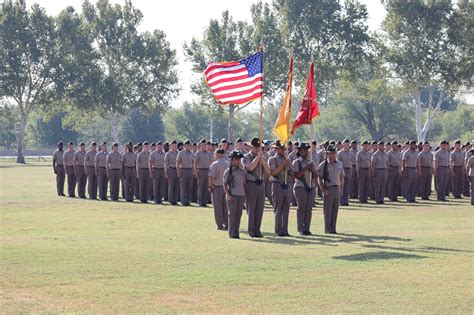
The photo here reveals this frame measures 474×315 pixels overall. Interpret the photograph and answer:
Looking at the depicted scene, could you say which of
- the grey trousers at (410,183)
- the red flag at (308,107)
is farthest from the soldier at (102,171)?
the red flag at (308,107)

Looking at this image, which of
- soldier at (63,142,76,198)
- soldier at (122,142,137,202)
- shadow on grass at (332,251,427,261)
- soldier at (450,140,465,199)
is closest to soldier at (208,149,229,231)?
shadow on grass at (332,251,427,261)

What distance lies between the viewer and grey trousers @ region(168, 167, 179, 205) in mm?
29969

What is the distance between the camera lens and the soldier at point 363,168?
30.9 meters

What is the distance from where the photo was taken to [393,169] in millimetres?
31141

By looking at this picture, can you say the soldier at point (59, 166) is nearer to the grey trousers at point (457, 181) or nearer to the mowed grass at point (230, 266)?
the mowed grass at point (230, 266)

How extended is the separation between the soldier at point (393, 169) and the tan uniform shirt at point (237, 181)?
12.3 meters

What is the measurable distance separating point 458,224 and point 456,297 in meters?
10.3

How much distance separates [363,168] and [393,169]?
2.92 ft

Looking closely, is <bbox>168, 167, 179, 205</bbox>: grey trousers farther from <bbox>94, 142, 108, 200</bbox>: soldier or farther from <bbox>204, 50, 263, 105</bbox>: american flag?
<bbox>204, 50, 263, 105</bbox>: american flag

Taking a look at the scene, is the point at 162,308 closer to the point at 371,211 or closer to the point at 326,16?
the point at 371,211

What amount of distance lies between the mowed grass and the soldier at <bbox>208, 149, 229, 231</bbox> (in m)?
0.34

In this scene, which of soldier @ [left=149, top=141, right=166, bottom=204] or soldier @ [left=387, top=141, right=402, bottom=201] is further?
soldier @ [left=387, top=141, right=402, bottom=201]

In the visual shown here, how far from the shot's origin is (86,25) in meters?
88.4

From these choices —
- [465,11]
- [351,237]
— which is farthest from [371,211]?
[465,11]
